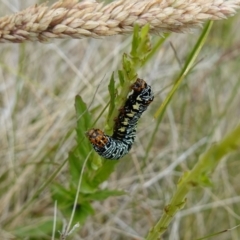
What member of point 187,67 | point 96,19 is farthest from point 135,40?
point 187,67

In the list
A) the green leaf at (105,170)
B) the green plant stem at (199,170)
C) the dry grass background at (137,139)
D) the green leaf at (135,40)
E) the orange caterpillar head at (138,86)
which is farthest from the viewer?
the dry grass background at (137,139)

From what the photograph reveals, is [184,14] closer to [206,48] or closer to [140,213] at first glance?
[140,213]

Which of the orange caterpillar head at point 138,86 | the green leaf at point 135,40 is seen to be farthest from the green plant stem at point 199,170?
the orange caterpillar head at point 138,86

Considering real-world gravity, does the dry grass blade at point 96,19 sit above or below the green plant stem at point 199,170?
above

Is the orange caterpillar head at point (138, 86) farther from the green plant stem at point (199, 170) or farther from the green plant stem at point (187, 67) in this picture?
the green plant stem at point (199, 170)

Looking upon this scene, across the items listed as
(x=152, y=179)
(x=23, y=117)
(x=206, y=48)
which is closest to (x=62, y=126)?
(x=23, y=117)

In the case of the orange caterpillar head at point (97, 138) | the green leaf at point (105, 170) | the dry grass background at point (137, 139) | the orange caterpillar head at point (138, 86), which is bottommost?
the dry grass background at point (137, 139)

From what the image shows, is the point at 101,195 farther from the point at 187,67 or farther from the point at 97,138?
the point at 187,67

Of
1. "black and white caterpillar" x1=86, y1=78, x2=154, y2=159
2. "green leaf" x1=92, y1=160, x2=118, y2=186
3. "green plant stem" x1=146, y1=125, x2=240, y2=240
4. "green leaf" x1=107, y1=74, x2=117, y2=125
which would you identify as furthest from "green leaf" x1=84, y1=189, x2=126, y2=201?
"green plant stem" x1=146, y1=125, x2=240, y2=240
